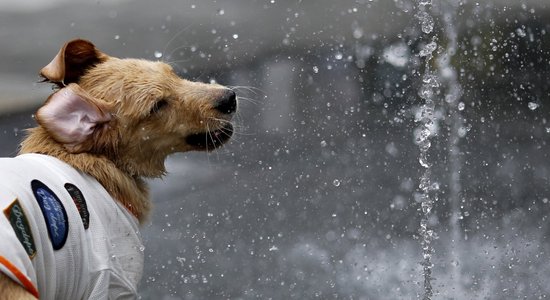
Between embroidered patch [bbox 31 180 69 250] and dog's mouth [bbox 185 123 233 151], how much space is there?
0.64 metres

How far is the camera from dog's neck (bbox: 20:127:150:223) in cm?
281

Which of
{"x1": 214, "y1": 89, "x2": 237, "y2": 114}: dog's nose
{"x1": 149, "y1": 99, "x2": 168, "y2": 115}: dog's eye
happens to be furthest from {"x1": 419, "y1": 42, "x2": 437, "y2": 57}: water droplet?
{"x1": 149, "y1": 99, "x2": 168, "y2": 115}: dog's eye

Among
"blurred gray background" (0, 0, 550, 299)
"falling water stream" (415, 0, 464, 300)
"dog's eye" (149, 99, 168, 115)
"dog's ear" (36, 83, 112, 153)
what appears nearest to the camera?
"dog's ear" (36, 83, 112, 153)

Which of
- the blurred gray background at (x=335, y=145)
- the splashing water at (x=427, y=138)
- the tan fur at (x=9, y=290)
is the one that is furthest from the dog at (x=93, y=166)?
the splashing water at (x=427, y=138)

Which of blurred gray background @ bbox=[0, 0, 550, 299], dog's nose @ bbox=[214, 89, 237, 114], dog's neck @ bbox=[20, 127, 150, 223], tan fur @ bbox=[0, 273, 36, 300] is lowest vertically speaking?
tan fur @ bbox=[0, 273, 36, 300]

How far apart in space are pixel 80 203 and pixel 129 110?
0.40m

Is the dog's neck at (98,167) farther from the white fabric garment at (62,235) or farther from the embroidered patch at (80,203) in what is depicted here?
the embroidered patch at (80,203)

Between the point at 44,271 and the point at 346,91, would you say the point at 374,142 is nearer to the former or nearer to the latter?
the point at 346,91

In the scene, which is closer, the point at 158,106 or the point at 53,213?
the point at 53,213

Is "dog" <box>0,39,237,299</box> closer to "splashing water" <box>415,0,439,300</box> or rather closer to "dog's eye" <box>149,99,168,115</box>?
"dog's eye" <box>149,99,168,115</box>

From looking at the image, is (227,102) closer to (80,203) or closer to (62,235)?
(80,203)

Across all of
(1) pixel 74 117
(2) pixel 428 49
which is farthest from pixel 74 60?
(2) pixel 428 49

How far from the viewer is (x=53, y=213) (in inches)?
96.7

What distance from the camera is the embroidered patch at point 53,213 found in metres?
2.44
